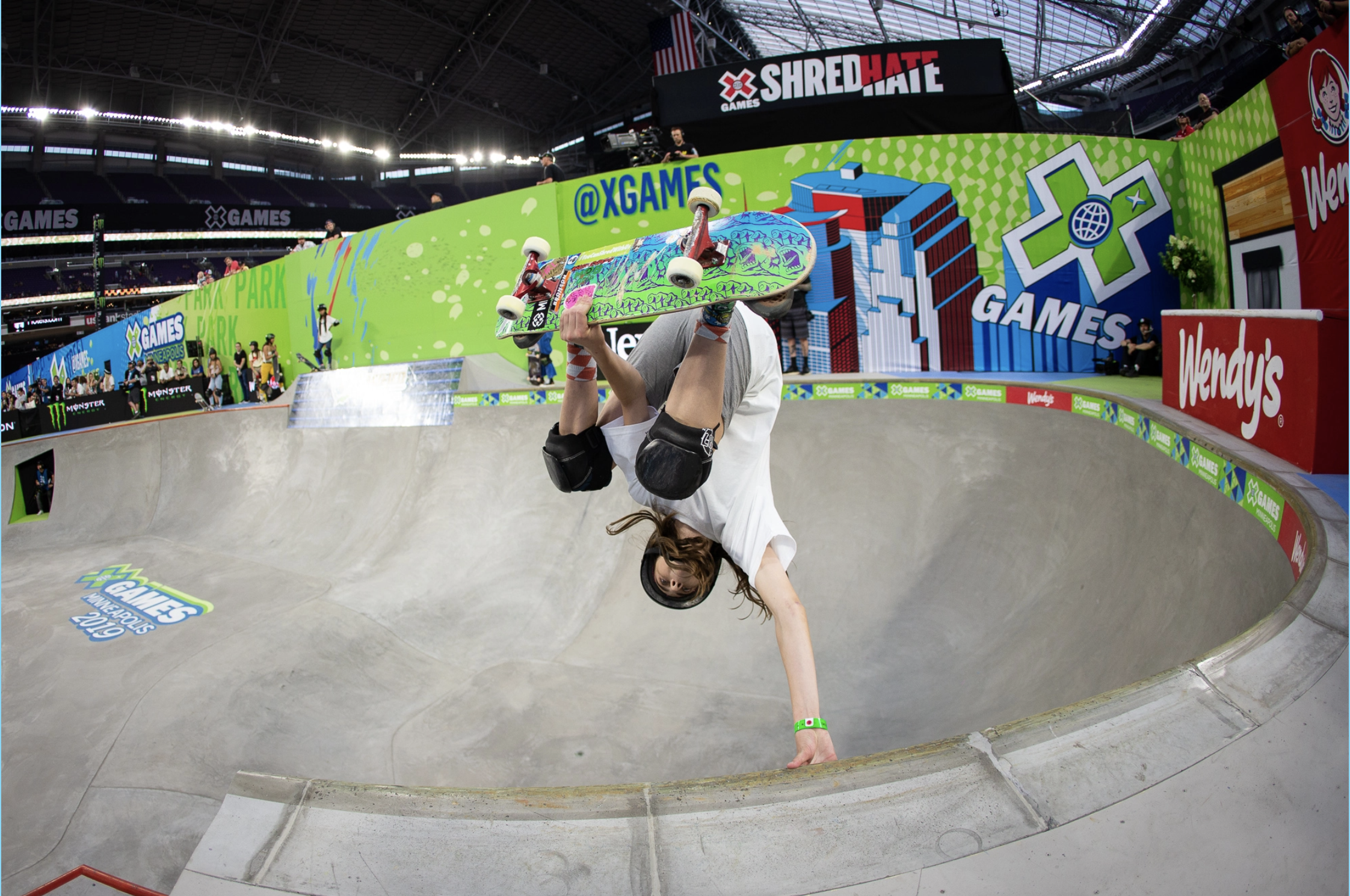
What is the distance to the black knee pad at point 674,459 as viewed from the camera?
2.27m

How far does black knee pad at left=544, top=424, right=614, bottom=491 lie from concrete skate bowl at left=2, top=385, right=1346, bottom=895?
1.12m

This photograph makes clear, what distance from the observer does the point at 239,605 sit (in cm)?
650

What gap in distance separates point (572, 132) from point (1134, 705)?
39.3 meters

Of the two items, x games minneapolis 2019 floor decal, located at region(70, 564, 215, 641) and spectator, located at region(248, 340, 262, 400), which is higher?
spectator, located at region(248, 340, 262, 400)

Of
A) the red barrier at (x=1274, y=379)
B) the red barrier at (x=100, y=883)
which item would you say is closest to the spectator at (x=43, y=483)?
the red barrier at (x=100, y=883)

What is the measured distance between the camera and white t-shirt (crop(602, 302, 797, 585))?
2.57 meters

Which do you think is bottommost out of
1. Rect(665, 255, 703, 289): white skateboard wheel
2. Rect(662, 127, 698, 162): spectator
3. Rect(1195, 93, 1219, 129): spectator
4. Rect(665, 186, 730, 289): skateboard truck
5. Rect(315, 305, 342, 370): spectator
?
Rect(665, 255, 703, 289): white skateboard wheel

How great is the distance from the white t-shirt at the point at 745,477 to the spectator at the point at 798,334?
7082 millimetres

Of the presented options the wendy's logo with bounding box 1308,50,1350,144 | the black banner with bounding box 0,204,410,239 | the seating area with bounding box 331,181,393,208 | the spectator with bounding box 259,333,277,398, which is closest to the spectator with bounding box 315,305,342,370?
the spectator with bounding box 259,333,277,398

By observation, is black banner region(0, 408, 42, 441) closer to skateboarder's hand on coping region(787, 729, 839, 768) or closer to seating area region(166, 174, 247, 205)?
skateboarder's hand on coping region(787, 729, 839, 768)

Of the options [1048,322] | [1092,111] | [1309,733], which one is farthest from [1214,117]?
[1092,111]

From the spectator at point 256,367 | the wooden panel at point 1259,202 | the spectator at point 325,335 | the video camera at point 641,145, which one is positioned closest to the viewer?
the wooden panel at point 1259,202

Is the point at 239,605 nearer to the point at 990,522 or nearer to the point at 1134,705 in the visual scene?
the point at 990,522

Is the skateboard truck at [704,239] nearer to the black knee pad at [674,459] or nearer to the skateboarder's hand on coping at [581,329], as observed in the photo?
→ the skateboarder's hand on coping at [581,329]
